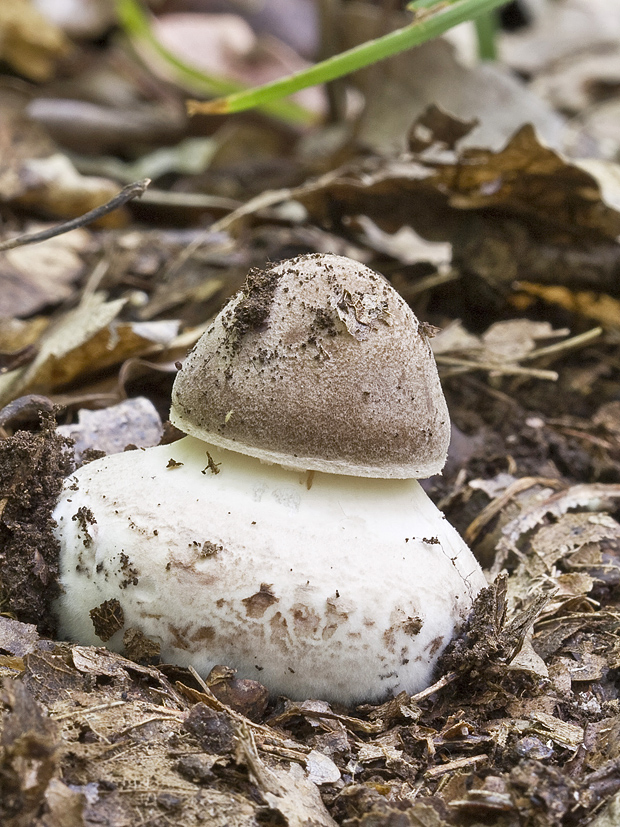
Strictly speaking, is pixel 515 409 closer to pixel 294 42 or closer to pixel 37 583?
pixel 37 583

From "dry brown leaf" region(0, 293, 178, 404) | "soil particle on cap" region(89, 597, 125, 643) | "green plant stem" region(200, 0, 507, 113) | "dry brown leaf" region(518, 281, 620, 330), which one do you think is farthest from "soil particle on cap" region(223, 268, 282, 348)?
"dry brown leaf" region(518, 281, 620, 330)

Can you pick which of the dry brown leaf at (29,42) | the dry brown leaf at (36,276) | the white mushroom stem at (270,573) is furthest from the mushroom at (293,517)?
the dry brown leaf at (29,42)

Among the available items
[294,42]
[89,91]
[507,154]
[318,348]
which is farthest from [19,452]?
[294,42]

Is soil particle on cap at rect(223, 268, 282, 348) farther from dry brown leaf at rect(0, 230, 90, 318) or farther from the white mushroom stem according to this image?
dry brown leaf at rect(0, 230, 90, 318)

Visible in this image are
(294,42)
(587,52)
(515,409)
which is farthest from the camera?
(294,42)

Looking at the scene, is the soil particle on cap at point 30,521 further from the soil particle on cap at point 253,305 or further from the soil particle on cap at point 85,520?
the soil particle on cap at point 253,305

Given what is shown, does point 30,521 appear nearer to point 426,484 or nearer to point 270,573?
point 270,573
